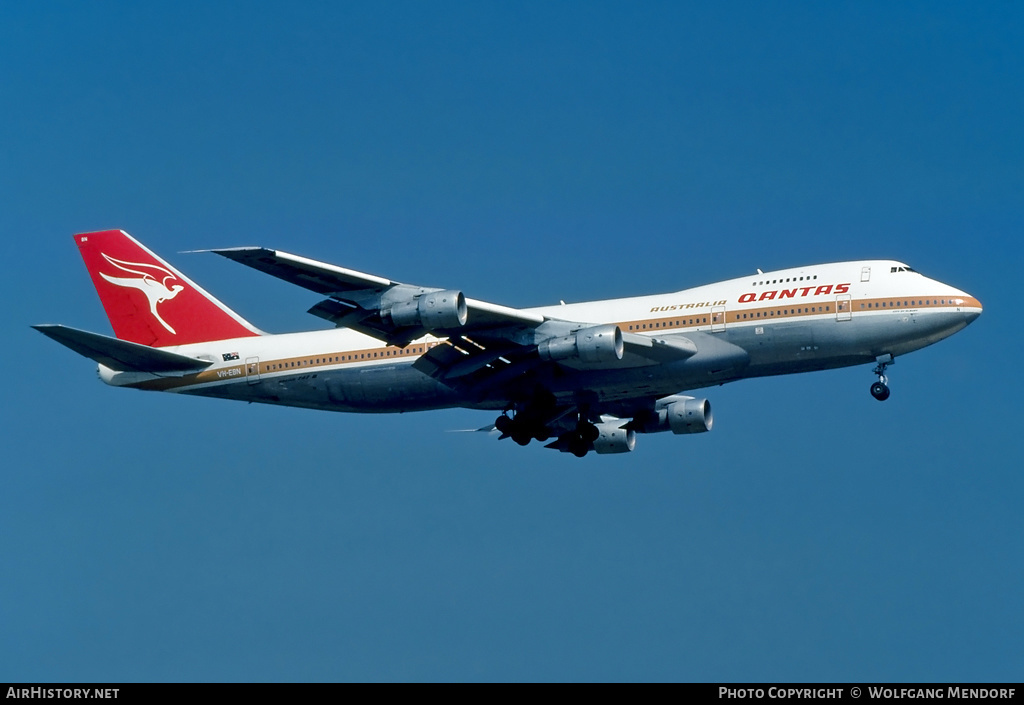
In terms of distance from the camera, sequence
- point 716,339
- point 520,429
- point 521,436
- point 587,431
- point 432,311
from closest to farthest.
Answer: point 432,311 < point 716,339 < point 520,429 < point 521,436 < point 587,431

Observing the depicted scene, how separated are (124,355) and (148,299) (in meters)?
4.51

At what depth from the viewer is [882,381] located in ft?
142

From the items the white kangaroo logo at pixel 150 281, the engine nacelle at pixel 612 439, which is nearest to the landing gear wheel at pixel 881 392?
the engine nacelle at pixel 612 439

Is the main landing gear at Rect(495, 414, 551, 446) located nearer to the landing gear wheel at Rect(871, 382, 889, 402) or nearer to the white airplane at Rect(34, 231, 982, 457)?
the white airplane at Rect(34, 231, 982, 457)

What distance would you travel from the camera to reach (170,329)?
50.2 m

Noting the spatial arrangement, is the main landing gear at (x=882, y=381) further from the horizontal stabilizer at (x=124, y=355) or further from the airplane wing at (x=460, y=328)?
the horizontal stabilizer at (x=124, y=355)

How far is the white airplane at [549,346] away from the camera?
41031mm

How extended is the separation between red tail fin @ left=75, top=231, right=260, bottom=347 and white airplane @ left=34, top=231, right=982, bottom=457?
23 centimetres

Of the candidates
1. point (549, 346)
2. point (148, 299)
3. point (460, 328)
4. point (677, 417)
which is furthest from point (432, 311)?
point (148, 299)

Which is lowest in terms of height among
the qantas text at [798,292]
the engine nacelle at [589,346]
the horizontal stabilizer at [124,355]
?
the engine nacelle at [589,346]

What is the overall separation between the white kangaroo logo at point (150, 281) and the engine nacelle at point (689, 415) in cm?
1947

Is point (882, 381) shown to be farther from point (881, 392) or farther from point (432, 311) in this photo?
point (432, 311)

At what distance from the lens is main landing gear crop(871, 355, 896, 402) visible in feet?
141
